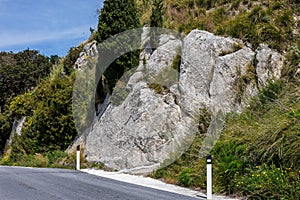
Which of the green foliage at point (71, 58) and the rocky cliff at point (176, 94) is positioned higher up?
the green foliage at point (71, 58)

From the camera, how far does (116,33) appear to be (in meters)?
20.8

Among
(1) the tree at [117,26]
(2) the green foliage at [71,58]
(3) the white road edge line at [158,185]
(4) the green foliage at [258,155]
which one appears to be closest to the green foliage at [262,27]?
(4) the green foliage at [258,155]

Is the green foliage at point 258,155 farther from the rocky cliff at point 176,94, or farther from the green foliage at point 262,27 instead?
the green foliage at point 262,27

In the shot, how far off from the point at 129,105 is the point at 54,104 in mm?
6269

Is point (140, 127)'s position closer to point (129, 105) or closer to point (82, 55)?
point (129, 105)

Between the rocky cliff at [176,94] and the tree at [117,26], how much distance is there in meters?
1.05

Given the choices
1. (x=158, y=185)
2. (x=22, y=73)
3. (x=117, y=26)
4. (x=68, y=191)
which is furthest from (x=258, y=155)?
(x=22, y=73)

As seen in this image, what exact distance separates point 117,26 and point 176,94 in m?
5.81

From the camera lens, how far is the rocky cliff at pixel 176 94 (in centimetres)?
1527

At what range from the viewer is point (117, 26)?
68.0ft

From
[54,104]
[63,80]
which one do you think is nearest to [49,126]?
[54,104]

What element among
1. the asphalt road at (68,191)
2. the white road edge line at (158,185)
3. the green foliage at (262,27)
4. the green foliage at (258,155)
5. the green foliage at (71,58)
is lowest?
the white road edge line at (158,185)

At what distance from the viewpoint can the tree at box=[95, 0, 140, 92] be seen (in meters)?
20.0

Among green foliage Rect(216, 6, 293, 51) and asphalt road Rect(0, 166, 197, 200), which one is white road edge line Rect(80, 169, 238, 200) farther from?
green foliage Rect(216, 6, 293, 51)
